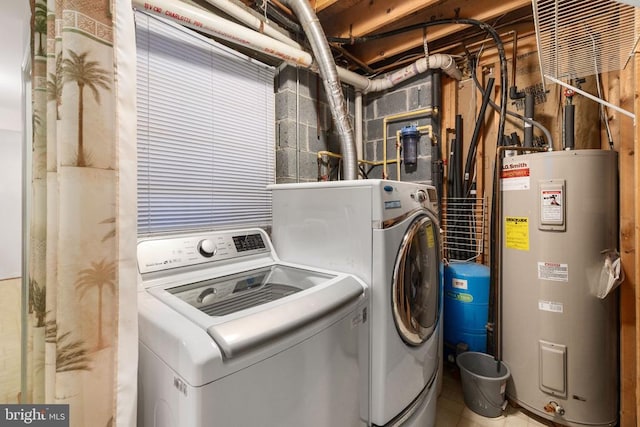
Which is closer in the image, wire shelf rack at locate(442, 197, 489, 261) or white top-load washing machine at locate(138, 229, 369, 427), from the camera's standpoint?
white top-load washing machine at locate(138, 229, 369, 427)

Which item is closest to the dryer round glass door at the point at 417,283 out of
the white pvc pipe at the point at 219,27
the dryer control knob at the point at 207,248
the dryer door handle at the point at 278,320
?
the dryer door handle at the point at 278,320

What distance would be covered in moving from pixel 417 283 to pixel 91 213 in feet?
4.47

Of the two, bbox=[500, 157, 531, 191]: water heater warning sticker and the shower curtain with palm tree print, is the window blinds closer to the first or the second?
the shower curtain with palm tree print

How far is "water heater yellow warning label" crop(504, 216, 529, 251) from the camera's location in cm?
171

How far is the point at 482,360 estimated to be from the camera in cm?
189

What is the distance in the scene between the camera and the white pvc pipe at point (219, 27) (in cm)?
129

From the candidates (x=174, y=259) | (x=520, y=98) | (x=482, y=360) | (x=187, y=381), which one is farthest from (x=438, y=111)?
(x=187, y=381)

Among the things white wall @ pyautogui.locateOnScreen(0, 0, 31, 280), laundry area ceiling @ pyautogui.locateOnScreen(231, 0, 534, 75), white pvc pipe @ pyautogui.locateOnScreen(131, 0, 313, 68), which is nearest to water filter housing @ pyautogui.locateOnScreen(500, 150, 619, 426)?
laundry area ceiling @ pyautogui.locateOnScreen(231, 0, 534, 75)

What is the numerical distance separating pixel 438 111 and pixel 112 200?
2433 mm

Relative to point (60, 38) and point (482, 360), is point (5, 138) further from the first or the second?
point (482, 360)

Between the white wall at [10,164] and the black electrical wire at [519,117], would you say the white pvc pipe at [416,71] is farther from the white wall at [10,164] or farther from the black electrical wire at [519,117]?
the white wall at [10,164]

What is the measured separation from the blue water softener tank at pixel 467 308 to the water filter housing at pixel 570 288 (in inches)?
10.7

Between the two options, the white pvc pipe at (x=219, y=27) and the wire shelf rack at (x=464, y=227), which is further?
the wire shelf rack at (x=464, y=227)

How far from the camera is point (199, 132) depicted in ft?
5.35
